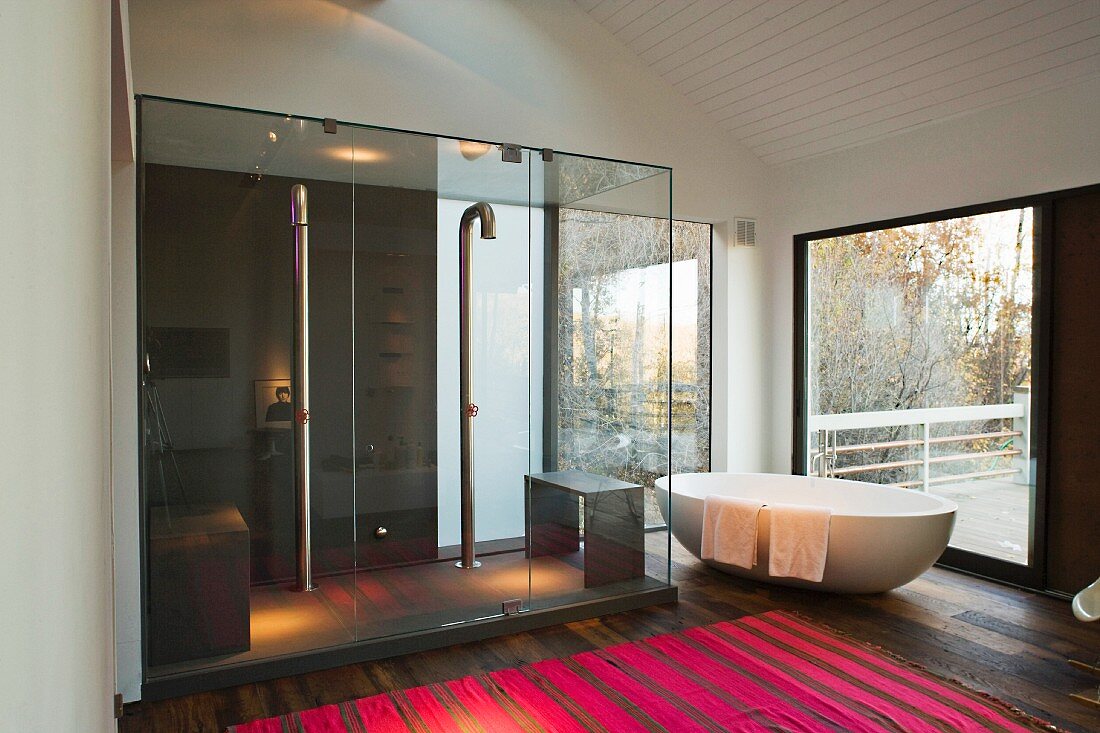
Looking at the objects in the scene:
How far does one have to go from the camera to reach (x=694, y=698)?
3.04m

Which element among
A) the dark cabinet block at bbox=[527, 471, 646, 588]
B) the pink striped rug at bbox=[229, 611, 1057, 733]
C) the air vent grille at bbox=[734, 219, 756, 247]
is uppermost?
the air vent grille at bbox=[734, 219, 756, 247]

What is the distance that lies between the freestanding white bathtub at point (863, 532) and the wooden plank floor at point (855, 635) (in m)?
0.13

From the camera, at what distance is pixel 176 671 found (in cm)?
300

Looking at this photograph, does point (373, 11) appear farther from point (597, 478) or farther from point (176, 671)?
point (176, 671)

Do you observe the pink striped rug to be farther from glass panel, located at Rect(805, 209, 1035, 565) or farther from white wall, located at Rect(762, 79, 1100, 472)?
white wall, located at Rect(762, 79, 1100, 472)

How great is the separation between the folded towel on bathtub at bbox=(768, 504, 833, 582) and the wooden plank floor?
0.19m

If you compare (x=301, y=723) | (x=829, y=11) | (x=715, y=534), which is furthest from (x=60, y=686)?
(x=829, y=11)

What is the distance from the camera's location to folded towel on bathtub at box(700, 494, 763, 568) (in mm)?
4234

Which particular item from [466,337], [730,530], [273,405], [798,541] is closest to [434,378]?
[466,337]

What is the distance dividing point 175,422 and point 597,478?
1934mm

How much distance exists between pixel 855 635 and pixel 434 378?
90.6 inches

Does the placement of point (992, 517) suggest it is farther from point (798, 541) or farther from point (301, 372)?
point (301, 372)

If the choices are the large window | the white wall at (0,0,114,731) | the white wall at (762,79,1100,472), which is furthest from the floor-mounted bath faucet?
the white wall at (762,79,1100,472)

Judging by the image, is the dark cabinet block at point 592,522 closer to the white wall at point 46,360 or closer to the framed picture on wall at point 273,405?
the framed picture on wall at point 273,405
